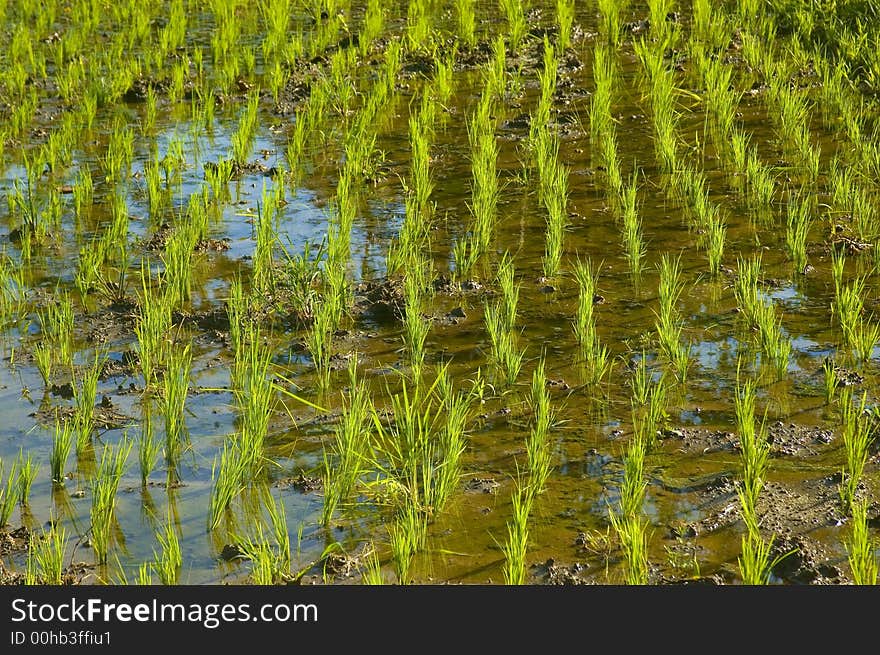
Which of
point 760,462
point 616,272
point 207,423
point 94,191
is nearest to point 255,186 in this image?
point 94,191

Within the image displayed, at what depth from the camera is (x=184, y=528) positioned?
3246mm

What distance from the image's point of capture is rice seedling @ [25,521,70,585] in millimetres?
2916

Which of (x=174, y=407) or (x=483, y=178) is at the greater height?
(x=483, y=178)

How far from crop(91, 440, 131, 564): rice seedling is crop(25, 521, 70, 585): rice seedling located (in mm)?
87

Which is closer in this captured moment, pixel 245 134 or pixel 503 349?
pixel 503 349

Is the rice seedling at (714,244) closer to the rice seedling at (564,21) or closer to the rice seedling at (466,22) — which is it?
the rice seedling at (564,21)

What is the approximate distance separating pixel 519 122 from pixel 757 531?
3774mm

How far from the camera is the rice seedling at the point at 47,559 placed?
2.92 meters

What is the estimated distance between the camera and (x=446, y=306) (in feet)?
14.9

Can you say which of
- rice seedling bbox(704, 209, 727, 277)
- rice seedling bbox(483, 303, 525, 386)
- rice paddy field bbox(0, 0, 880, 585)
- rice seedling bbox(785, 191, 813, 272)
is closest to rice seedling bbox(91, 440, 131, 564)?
rice paddy field bbox(0, 0, 880, 585)

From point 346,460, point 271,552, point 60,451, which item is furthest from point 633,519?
point 60,451

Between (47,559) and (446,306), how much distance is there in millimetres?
1978

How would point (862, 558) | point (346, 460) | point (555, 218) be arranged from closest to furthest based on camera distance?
point (862, 558), point (346, 460), point (555, 218)

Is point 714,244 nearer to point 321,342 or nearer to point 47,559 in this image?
point 321,342
